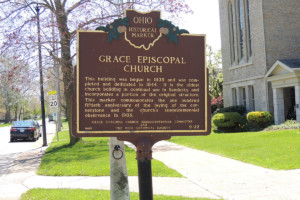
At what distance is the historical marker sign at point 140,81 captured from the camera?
4.20m

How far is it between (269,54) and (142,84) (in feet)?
62.2

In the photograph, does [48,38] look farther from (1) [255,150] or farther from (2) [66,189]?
(1) [255,150]

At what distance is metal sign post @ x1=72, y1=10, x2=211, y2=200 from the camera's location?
4.20 m

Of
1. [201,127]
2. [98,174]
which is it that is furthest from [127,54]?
[98,174]

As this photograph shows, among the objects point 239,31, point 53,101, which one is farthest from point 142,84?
point 239,31

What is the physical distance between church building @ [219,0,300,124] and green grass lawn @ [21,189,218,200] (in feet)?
48.5

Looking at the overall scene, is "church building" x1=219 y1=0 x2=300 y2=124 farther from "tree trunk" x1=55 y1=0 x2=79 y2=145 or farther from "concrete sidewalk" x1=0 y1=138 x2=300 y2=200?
"tree trunk" x1=55 y1=0 x2=79 y2=145

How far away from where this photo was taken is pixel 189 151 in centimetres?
1346

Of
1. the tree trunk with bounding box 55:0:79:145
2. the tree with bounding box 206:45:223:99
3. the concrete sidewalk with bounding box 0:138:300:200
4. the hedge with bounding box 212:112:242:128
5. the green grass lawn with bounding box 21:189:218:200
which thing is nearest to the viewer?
the green grass lawn with bounding box 21:189:218:200

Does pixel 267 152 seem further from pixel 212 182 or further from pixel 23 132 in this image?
pixel 23 132

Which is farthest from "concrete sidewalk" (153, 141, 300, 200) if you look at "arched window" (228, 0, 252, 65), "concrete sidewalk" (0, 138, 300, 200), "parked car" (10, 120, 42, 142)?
"parked car" (10, 120, 42, 142)

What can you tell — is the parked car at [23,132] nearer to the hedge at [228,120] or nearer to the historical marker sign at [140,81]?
the hedge at [228,120]

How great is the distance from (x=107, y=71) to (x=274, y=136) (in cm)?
1339

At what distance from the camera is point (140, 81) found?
431cm
